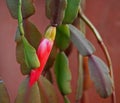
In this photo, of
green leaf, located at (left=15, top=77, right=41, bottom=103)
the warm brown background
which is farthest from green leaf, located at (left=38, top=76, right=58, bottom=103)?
the warm brown background

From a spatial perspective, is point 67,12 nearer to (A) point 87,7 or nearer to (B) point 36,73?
(B) point 36,73

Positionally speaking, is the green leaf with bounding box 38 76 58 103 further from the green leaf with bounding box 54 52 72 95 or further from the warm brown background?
the warm brown background

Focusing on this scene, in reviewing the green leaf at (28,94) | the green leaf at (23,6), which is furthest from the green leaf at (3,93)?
the green leaf at (23,6)

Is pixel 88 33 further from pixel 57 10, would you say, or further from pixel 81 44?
pixel 57 10

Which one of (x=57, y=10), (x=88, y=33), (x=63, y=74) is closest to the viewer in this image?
(x=57, y=10)

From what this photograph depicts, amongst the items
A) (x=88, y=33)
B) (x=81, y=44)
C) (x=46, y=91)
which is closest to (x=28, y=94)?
(x=46, y=91)
